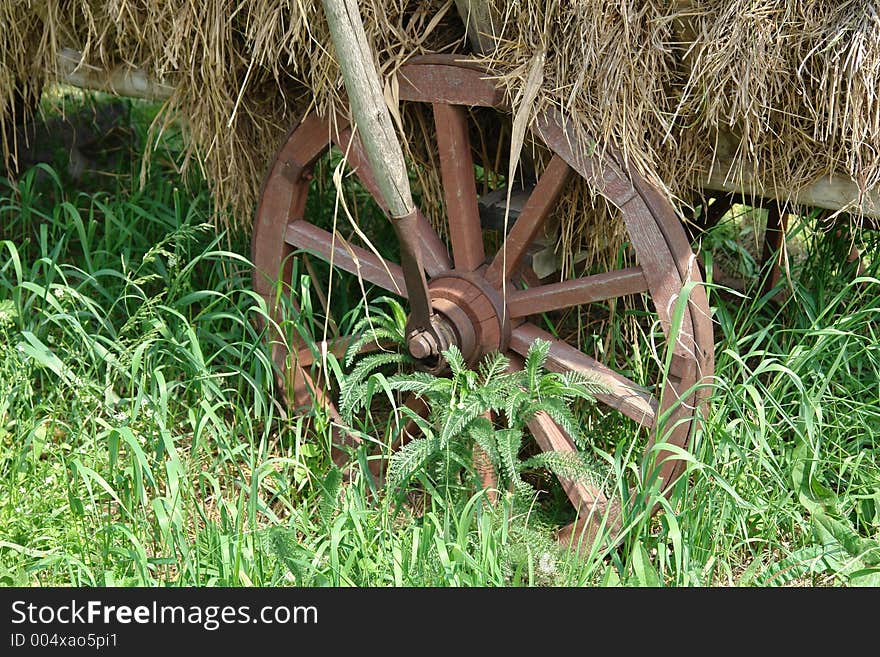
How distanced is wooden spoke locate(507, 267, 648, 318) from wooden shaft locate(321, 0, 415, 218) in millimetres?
425

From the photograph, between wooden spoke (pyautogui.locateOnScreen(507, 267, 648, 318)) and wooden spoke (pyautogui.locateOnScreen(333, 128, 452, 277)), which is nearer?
wooden spoke (pyautogui.locateOnScreen(507, 267, 648, 318))

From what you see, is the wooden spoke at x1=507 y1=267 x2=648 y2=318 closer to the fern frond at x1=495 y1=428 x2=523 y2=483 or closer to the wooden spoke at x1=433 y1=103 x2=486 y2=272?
the wooden spoke at x1=433 y1=103 x2=486 y2=272

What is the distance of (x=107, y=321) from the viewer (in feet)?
9.24

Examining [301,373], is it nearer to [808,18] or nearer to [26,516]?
[26,516]

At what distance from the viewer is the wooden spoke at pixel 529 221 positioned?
2.26m

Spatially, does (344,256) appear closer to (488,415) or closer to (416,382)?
(416,382)

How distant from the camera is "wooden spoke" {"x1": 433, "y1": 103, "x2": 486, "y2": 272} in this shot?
2354 mm

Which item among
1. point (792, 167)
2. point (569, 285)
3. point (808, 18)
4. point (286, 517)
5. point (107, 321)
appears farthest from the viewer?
point (107, 321)

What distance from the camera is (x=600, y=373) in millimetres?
2352

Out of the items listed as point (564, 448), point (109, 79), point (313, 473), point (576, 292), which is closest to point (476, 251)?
point (576, 292)

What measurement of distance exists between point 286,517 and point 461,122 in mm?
1082

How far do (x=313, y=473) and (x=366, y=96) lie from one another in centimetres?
97

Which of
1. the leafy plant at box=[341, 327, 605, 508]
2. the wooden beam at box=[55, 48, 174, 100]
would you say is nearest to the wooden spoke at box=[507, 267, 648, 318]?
the leafy plant at box=[341, 327, 605, 508]

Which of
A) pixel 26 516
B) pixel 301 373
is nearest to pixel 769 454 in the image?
pixel 301 373
